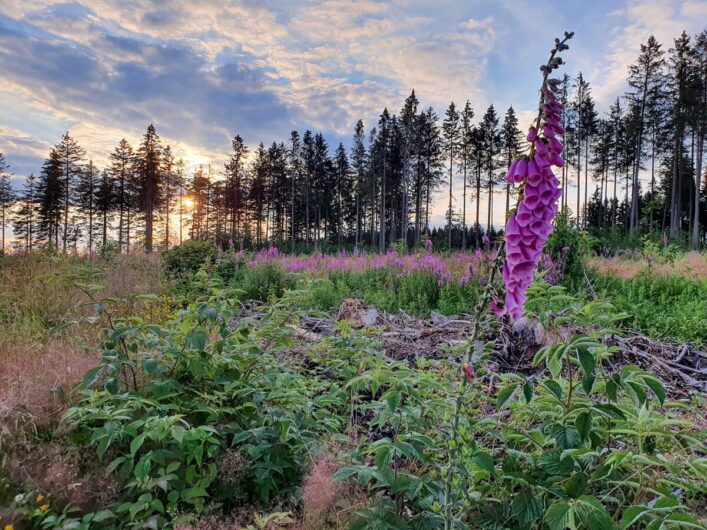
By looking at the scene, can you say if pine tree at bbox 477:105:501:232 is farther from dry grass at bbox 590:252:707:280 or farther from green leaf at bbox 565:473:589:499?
green leaf at bbox 565:473:589:499

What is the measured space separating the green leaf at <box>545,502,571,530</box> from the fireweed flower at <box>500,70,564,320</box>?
62cm

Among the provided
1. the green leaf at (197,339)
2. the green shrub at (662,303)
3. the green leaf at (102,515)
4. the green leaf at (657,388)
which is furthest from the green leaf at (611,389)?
the green shrub at (662,303)

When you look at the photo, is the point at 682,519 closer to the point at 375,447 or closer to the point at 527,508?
the point at 527,508

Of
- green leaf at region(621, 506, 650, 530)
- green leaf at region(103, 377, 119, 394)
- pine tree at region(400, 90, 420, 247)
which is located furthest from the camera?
pine tree at region(400, 90, 420, 247)

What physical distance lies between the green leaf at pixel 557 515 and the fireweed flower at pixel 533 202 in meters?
0.62

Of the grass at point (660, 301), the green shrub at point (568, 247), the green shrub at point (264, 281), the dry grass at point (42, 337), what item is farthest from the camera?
the green shrub at point (264, 281)

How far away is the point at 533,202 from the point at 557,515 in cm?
101

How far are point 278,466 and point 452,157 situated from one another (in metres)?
48.8

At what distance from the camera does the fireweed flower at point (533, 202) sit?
1247 mm

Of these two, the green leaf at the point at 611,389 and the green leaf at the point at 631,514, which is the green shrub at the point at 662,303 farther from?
the green leaf at the point at 631,514

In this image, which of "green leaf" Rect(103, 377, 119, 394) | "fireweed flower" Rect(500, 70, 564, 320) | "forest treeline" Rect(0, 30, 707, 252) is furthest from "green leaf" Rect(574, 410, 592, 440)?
"forest treeline" Rect(0, 30, 707, 252)

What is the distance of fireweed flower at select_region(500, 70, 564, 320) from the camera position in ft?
4.09

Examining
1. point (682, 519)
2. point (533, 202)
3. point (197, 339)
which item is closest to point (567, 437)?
point (682, 519)

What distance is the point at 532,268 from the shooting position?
1272mm
